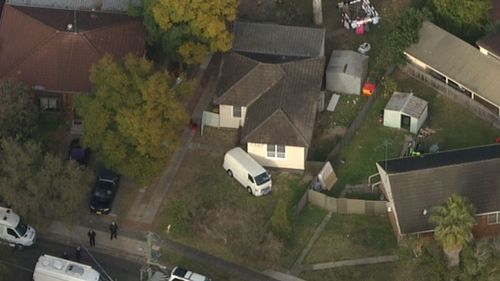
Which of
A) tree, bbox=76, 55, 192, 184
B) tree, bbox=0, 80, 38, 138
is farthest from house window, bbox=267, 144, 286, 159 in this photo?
tree, bbox=0, 80, 38, 138

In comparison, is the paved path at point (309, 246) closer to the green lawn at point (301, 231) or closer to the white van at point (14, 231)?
the green lawn at point (301, 231)

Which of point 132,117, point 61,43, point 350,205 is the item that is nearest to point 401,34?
point 350,205

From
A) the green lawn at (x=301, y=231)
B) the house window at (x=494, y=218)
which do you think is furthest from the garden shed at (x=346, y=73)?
the house window at (x=494, y=218)

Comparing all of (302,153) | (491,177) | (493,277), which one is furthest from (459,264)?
(302,153)

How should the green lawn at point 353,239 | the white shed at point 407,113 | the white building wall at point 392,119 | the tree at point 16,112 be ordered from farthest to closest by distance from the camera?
the white building wall at point 392,119
the white shed at point 407,113
the tree at point 16,112
the green lawn at point 353,239

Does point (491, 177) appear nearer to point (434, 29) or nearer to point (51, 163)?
point (434, 29)

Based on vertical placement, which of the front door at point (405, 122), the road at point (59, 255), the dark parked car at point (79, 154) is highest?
the front door at point (405, 122)

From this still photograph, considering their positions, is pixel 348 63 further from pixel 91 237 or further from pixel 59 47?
pixel 91 237
